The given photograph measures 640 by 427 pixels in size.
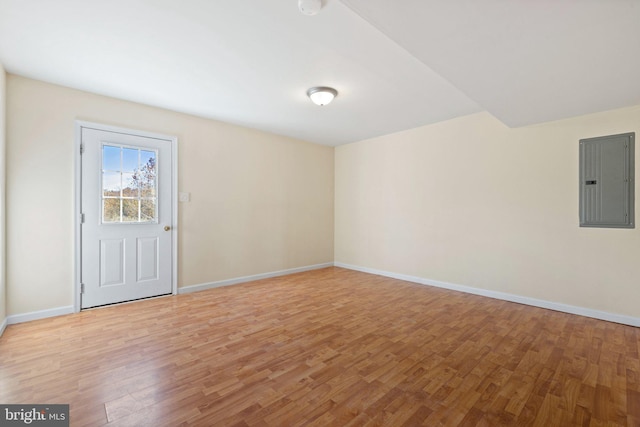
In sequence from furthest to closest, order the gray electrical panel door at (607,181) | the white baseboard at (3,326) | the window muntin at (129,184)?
the window muntin at (129,184) < the gray electrical panel door at (607,181) < the white baseboard at (3,326)

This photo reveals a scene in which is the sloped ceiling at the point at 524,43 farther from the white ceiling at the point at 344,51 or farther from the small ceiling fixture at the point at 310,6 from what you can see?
the small ceiling fixture at the point at 310,6

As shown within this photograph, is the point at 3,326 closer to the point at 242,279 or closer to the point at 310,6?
the point at 242,279

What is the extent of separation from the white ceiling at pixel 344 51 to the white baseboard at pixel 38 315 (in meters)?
2.66

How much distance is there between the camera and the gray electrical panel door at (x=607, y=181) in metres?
3.14

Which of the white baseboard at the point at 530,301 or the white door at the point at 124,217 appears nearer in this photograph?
the white baseboard at the point at 530,301

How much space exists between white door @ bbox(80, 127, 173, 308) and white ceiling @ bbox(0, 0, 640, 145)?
2.37ft

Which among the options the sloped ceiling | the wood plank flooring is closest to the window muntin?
the wood plank flooring

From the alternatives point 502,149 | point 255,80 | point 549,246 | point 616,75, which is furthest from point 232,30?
point 549,246

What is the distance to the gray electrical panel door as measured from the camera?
314 cm

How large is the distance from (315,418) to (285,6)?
8.88 feet

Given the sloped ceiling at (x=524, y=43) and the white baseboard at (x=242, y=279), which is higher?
the sloped ceiling at (x=524, y=43)

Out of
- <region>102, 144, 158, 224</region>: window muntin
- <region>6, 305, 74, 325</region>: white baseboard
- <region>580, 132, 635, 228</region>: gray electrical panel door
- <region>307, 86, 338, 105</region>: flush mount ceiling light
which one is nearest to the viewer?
<region>6, 305, 74, 325</region>: white baseboard

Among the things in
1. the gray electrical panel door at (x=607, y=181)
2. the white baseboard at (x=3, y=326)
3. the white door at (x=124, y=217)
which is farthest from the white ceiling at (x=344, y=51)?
the white baseboard at (x=3, y=326)

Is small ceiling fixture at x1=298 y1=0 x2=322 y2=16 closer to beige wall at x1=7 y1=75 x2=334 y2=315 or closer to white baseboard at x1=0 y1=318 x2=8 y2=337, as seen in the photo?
beige wall at x1=7 y1=75 x2=334 y2=315
